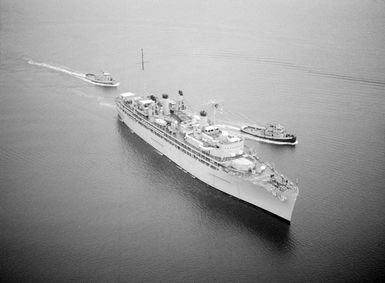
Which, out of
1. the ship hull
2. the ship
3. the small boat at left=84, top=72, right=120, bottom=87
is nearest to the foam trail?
the small boat at left=84, top=72, right=120, bottom=87

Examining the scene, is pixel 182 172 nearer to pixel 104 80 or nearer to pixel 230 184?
pixel 230 184

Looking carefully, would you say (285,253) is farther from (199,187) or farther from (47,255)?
(47,255)

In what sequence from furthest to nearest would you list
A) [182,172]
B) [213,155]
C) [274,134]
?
[274,134] → [182,172] → [213,155]

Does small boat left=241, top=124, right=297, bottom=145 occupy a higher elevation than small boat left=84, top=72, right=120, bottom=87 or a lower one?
lower

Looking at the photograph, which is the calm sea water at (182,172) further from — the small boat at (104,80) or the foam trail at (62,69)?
the small boat at (104,80)

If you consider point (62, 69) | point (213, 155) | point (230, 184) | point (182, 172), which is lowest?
point (182, 172)

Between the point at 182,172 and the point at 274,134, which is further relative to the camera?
the point at 274,134

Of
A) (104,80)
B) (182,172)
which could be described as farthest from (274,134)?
(104,80)

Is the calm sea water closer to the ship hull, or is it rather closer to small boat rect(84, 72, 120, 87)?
the ship hull
